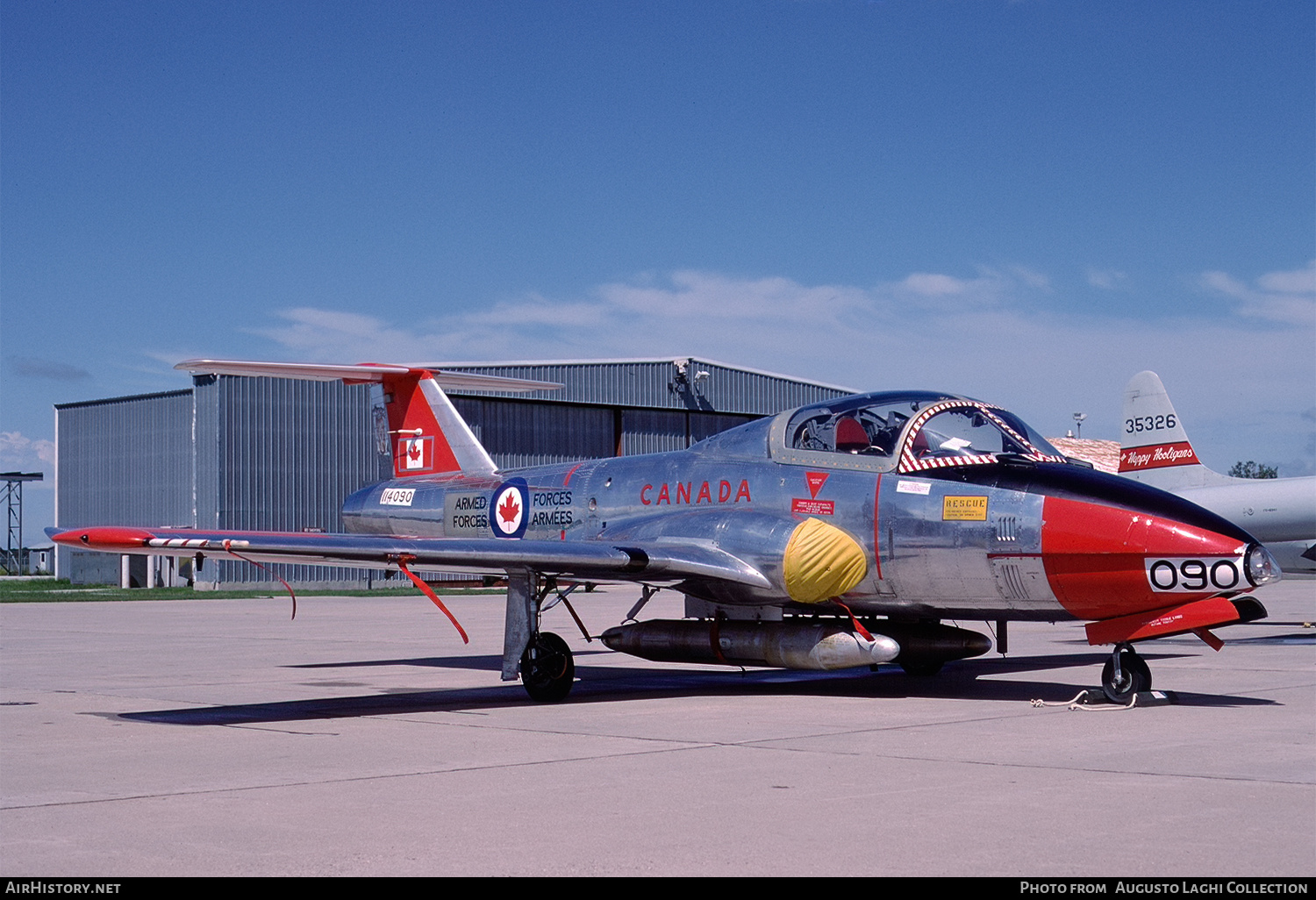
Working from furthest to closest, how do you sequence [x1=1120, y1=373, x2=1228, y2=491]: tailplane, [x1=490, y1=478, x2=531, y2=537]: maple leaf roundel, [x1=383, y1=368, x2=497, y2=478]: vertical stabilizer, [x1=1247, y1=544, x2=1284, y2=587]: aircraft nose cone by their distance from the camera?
[x1=1120, y1=373, x2=1228, y2=491]: tailplane < [x1=383, y1=368, x2=497, y2=478]: vertical stabilizer < [x1=490, y1=478, x2=531, y2=537]: maple leaf roundel < [x1=1247, y1=544, x2=1284, y2=587]: aircraft nose cone

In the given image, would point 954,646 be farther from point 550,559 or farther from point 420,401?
point 420,401

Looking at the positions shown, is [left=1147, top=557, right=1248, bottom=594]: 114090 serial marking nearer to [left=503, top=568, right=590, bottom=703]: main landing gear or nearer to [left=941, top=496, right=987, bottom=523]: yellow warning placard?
[left=941, top=496, right=987, bottom=523]: yellow warning placard

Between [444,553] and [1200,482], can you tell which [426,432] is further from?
[1200,482]

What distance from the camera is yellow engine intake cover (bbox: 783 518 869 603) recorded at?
455 inches

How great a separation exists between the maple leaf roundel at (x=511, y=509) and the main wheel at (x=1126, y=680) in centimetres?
654

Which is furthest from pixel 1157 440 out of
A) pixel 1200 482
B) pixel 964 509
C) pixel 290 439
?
pixel 290 439

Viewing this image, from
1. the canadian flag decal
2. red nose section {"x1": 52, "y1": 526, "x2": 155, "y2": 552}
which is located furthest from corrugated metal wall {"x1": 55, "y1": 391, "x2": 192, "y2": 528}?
red nose section {"x1": 52, "y1": 526, "x2": 155, "y2": 552}

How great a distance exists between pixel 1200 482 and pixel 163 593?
30131 mm

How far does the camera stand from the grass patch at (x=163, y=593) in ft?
125

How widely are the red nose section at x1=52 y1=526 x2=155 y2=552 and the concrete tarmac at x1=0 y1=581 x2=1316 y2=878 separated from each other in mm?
1373

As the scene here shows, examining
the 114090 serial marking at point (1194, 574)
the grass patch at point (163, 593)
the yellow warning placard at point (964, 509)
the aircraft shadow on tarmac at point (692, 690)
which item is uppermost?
the yellow warning placard at point (964, 509)

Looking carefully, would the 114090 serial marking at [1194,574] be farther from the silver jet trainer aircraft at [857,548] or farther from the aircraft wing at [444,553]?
the aircraft wing at [444,553]

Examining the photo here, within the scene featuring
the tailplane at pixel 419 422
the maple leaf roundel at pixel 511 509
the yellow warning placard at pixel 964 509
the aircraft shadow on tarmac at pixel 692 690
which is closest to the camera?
the yellow warning placard at pixel 964 509

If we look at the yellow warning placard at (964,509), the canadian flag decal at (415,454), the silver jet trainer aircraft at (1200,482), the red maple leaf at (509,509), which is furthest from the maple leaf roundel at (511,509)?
the silver jet trainer aircraft at (1200,482)
